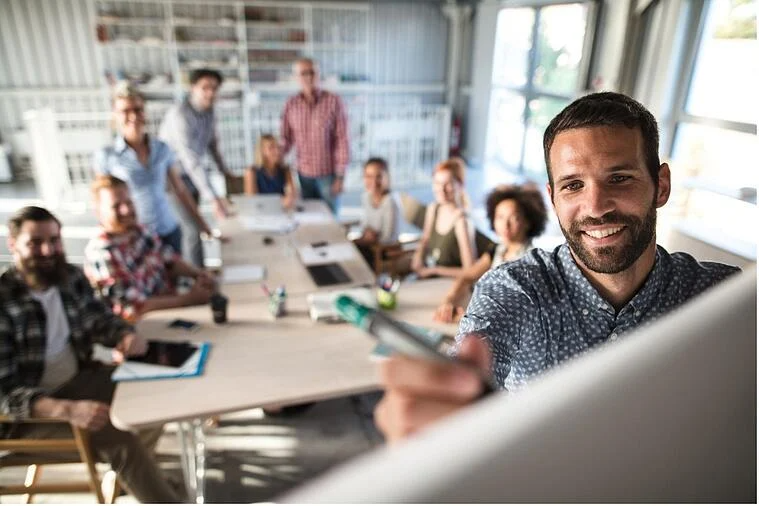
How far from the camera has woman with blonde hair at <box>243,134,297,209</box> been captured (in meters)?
3.80

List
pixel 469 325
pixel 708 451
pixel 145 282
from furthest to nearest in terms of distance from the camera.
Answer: pixel 145 282 → pixel 469 325 → pixel 708 451

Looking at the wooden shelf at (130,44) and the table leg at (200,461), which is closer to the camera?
the table leg at (200,461)

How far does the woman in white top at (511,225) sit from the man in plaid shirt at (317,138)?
210 cm

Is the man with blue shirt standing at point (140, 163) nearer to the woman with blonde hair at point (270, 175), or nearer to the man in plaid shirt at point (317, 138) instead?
the woman with blonde hair at point (270, 175)

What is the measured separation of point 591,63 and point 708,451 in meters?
5.38

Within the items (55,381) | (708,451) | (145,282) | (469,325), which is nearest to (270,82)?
(145,282)

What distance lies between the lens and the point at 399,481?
0.19m

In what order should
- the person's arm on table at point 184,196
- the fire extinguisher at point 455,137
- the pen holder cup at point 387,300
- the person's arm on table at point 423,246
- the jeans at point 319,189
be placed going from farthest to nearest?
the fire extinguisher at point 455,137
the jeans at point 319,189
the person's arm on table at point 184,196
the person's arm on table at point 423,246
the pen holder cup at point 387,300

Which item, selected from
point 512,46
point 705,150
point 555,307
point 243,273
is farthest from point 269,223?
point 512,46

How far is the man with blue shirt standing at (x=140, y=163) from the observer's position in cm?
282

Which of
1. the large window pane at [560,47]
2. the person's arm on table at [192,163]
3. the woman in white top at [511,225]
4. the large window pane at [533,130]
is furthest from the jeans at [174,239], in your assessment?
the large window pane at [533,130]

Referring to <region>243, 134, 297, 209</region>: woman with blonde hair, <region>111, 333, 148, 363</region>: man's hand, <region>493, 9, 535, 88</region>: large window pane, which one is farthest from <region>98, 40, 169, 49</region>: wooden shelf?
<region>111, 333, 148, 363</region>: man's hand

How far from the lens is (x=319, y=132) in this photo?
4.07m

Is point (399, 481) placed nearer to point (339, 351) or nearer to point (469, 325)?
point (469, 325)
